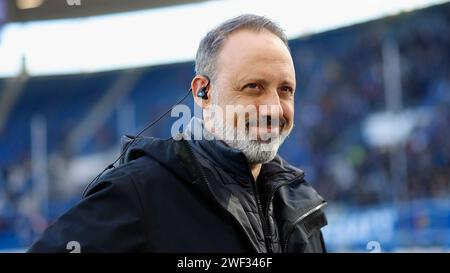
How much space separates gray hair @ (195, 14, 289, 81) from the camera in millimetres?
713

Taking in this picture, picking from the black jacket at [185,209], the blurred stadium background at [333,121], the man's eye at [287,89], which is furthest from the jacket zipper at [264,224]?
the blurred stadium background at [333,121]

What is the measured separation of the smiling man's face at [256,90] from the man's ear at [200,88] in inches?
0.8

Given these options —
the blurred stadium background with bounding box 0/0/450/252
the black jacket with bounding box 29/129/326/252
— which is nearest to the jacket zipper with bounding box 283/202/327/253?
the black jacket with bounding box 29/129/326/252

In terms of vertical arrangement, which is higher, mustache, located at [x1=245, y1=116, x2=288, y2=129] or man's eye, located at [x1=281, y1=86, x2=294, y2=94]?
man's eye, located at [x1=281, y1=86, x2=294, y2=94]

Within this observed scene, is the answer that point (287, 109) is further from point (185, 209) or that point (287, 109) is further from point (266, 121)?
point (185, 209)

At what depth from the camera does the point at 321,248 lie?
795mm

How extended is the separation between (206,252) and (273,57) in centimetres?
23

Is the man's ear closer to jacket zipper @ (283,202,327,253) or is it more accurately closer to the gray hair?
the gray hair

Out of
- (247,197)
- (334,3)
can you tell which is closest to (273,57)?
(247,197)

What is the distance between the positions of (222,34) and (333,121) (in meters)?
5.06

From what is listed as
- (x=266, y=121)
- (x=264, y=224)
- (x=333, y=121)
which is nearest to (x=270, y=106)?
(x=266, y=121)

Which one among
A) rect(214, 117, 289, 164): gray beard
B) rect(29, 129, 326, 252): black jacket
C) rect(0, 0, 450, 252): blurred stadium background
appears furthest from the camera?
rect(0, 0, 450, 252): blurred stadium background
